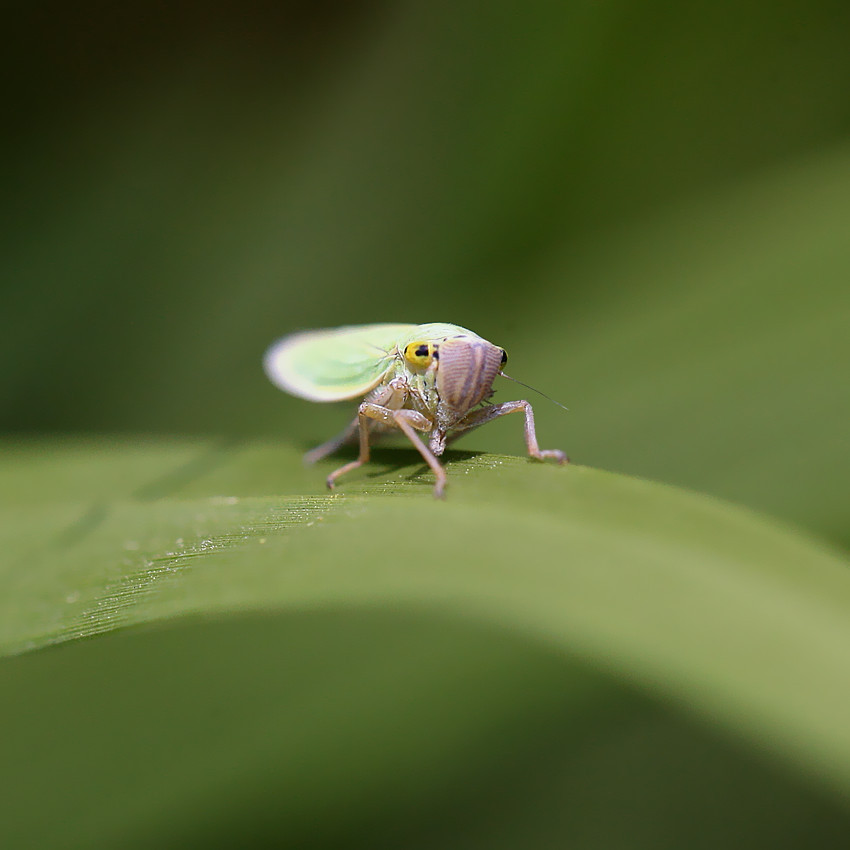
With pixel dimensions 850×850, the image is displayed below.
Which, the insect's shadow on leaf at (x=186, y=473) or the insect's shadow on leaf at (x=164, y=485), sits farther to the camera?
the insect's shadow on leaf at (x=186, y=473)

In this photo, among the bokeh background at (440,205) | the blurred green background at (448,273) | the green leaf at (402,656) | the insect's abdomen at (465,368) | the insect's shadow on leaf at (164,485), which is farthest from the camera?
the bokeh background at (440,205)

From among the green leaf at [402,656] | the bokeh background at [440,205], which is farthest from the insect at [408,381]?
the bokeh background at [440,205]

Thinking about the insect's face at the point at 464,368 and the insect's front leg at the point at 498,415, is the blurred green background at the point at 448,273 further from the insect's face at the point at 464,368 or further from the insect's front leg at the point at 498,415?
the insect's face at the point at 464,368

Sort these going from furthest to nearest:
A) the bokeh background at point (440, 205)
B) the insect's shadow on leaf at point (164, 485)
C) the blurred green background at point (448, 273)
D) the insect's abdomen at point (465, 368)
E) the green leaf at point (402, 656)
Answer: the bokeh background at point (440, 205)
the insect's abdomen at point (465, 368)
the blurred green background at point (448, 273)
the insect's shadow on leaf at point (164, 485)
the green leaf at point (402, 656)

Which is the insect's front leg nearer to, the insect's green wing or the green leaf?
the green leaf

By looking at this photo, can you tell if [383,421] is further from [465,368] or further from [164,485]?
[164,485]

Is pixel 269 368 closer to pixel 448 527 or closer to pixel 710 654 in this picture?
pixel 448 527

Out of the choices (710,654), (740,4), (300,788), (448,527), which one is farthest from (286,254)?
(710,654)

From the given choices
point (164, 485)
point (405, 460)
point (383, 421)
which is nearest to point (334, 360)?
point (383, 421)
